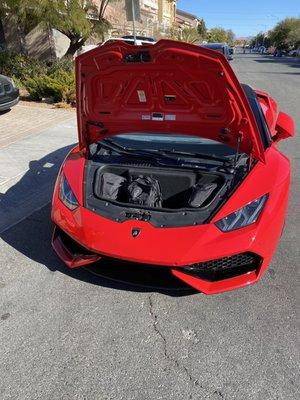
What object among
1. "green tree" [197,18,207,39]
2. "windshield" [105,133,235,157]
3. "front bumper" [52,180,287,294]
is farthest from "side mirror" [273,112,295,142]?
"green tree" [197,18,207,39]

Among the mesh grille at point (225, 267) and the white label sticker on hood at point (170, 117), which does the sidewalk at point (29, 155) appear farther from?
the mesh grille at point (225, 267)

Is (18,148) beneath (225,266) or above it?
beneath

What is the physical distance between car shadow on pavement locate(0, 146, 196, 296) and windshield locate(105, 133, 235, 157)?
119 centimetres

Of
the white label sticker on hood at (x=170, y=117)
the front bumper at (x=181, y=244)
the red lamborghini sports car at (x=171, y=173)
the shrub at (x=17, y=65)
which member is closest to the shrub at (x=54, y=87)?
the shrub at (x=17, y=65)

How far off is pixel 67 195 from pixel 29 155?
3216mm

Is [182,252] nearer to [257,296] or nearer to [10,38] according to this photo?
[257,296]

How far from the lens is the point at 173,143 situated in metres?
3.53

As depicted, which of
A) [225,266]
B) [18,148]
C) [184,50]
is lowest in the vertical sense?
[18,148]

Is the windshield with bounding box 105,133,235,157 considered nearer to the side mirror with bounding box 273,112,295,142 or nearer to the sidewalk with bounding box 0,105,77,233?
the side mirror with bounding box 273,112,295,142

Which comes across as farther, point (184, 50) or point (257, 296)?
point (257, 296)

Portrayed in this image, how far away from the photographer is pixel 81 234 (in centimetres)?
264

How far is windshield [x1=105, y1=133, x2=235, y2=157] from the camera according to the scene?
336 centimetres

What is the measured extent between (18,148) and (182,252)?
4.68 meters

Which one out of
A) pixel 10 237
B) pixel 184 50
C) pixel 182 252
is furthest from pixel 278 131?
pixel 10 237
